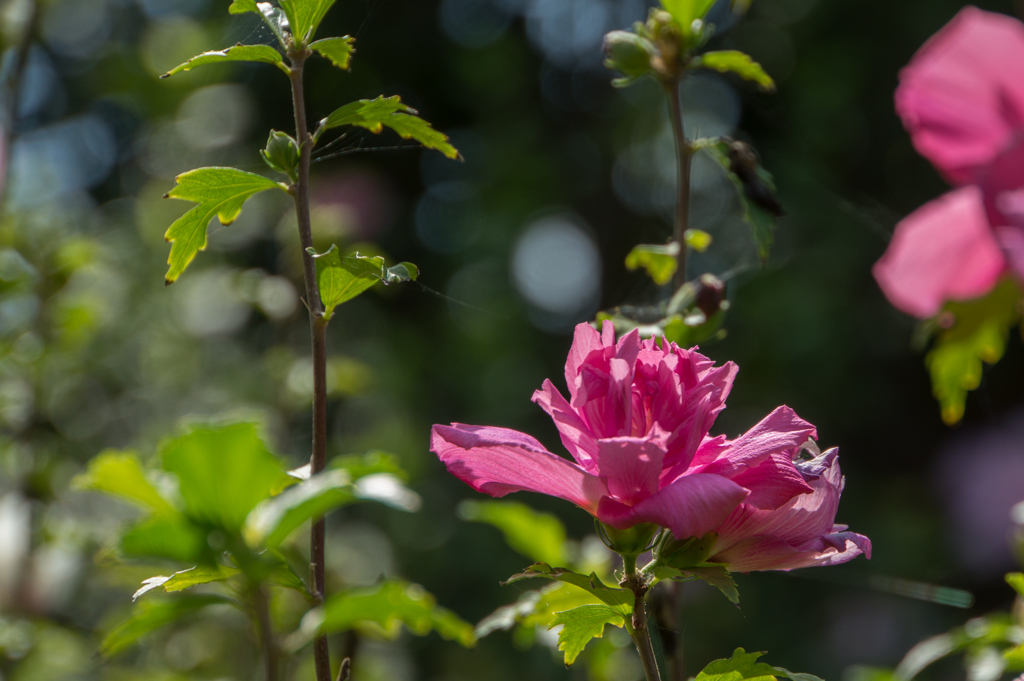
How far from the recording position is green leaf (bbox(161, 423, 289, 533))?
216 mm

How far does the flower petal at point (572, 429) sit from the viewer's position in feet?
0.93

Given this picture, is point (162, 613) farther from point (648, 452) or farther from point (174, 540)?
point (648, 452)

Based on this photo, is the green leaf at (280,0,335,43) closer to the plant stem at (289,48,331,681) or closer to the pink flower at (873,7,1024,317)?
the plant stem at (289,48,331,681)

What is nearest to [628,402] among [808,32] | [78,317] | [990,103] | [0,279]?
[990,103]

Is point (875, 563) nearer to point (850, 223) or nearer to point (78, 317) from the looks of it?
point (850, 223)

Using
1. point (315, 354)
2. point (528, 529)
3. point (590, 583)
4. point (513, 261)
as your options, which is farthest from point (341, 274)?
point (513, 261)

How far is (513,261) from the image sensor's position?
6.33 feet

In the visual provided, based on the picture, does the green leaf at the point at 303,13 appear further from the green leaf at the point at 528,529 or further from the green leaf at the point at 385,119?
the green leaf at the point at 528,529

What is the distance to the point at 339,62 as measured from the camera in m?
0.33

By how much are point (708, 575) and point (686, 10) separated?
288mm

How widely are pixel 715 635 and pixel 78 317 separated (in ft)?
4.20

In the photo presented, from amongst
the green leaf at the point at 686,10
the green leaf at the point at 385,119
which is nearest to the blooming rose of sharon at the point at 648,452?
the green leaf at the point at 385,119

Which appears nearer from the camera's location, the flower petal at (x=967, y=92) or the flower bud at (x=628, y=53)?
the flower petal at (x=967, y=92)

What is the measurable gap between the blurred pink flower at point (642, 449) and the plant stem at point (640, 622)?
0.03 m
